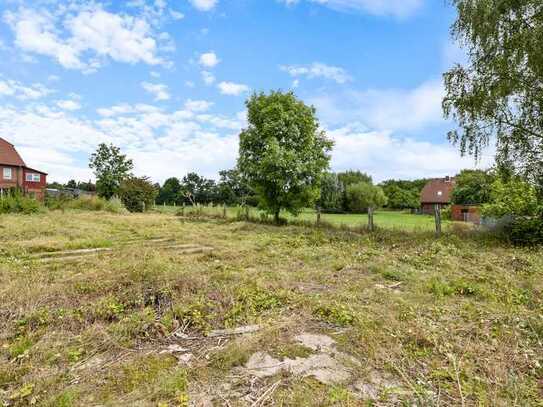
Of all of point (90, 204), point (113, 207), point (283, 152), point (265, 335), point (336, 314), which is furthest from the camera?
point (113, 207)

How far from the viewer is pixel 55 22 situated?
24.0ft

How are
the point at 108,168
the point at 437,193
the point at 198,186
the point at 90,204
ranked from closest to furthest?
the point at 90,204 → the point at 108,168 → the point at 437,193 → the point at 198,186

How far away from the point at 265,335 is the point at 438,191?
158ft

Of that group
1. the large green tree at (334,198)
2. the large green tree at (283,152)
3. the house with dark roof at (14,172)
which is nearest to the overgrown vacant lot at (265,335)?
the large green tree at (283,152)

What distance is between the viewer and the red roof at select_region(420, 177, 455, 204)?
43156 millimetres

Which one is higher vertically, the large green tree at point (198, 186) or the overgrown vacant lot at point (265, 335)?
the large green tree at point (198, 186)

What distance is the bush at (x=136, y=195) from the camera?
24609 millimetres

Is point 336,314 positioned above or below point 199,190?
below

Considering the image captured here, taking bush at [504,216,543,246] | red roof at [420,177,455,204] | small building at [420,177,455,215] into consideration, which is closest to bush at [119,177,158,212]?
bush at [504,216,543,246]

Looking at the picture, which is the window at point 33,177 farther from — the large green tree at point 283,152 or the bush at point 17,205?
the large green tree at point 283,152

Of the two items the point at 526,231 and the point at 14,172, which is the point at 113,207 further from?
the point at 526,231

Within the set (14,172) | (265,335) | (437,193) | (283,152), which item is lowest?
(265,335)

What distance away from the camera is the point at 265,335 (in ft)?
9.55

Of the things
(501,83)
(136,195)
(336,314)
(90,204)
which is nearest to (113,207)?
(90,204)
